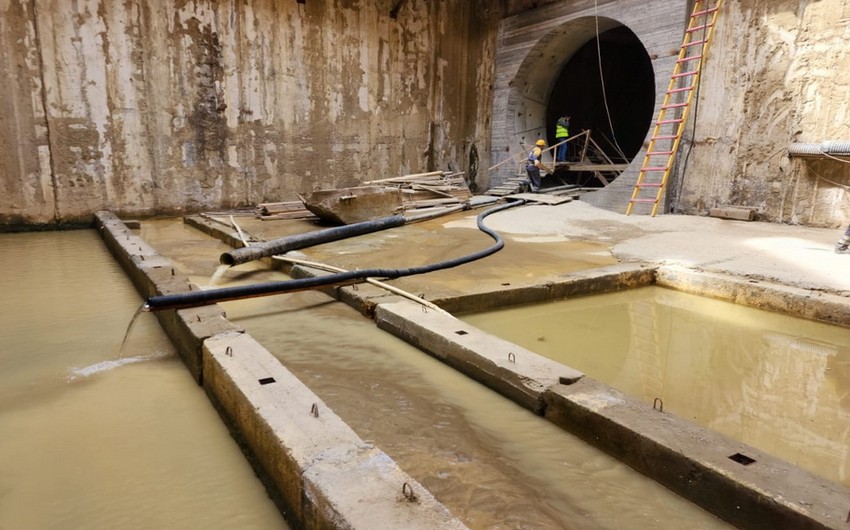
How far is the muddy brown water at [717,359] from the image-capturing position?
2.45 m

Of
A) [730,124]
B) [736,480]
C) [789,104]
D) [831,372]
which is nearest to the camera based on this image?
[736,480]

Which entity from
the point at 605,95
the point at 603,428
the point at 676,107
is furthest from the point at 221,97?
the point at 605,95

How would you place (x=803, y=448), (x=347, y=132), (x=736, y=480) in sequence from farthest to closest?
(x=347, y=132)
(x=803, y=448)
(x=736, y=480)

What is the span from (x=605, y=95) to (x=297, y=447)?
14.1 m

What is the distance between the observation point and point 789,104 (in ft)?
23.4

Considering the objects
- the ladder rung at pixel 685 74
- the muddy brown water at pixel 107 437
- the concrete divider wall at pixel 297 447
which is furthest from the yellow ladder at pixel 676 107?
the muddy brown water at pixel 107 437

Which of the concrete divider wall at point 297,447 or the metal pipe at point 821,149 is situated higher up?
the metal pipe at point 821,149

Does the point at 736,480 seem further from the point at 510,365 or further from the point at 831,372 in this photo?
the point at 831,372

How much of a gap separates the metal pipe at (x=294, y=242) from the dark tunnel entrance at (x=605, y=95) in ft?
26.3

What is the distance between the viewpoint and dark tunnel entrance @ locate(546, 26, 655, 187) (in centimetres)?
1380

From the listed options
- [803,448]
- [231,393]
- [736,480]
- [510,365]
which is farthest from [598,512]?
[231,393]

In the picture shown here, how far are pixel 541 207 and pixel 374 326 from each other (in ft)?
20.0

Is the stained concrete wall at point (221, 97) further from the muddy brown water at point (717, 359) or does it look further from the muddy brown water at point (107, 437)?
the muddy brown water at point (717, 359)

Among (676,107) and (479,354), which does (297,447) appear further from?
Result: (676,107)
